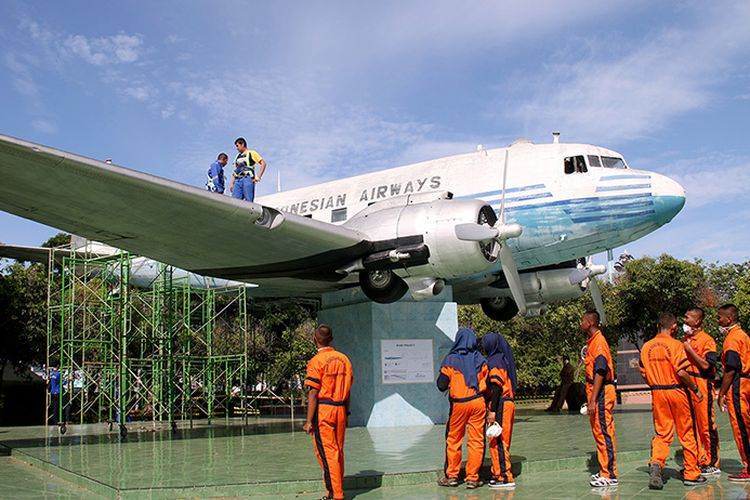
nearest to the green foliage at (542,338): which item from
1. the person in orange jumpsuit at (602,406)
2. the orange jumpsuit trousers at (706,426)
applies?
the orange jumpsuit trousers at (706,426)

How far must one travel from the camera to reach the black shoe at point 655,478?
24.3ft

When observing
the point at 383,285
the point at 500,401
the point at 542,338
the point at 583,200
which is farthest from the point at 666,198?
the point at 542,338

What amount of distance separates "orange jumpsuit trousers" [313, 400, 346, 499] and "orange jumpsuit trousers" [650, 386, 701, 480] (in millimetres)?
3490

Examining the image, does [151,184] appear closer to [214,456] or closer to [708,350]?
[214,456]

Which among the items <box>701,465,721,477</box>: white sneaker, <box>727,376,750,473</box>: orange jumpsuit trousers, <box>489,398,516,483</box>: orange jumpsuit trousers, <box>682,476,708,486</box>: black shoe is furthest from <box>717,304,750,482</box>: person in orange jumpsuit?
<box>489,398,516,483</box>: orange jumpsuit trousers

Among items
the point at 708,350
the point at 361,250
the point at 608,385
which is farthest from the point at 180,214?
the point at 708,350

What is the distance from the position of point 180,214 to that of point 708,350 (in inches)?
342

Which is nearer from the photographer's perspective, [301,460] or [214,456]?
[301,460]

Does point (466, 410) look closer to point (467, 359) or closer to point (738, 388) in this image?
point (467, 359)

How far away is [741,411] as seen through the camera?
305 inches

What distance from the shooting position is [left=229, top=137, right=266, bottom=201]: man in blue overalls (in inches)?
596

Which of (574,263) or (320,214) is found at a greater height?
(320,214)

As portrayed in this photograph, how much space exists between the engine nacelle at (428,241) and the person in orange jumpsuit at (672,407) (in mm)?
5583

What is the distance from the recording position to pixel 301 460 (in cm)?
1016
